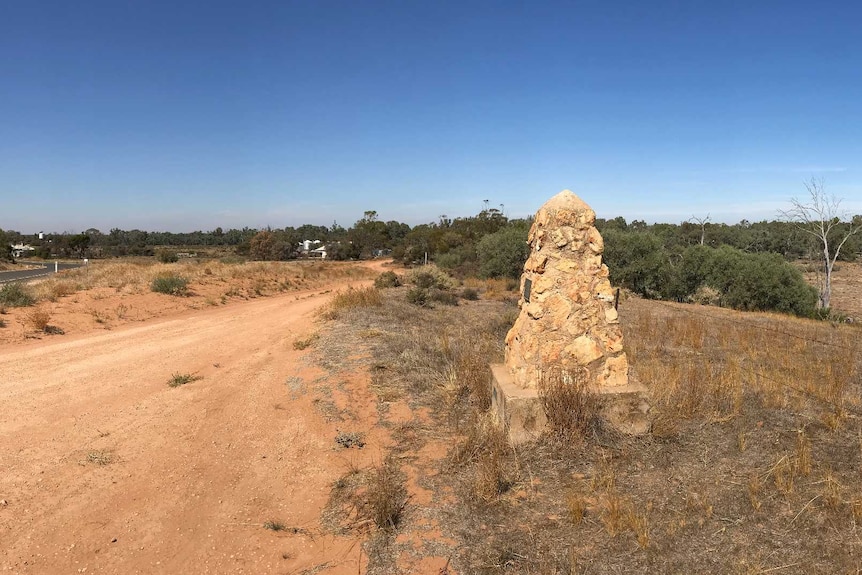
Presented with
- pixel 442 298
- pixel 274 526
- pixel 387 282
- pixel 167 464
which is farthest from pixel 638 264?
pixel 274 526

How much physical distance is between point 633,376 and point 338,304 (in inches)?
348

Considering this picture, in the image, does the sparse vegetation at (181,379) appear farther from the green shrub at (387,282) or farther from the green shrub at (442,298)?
the green shrub at (387,282)

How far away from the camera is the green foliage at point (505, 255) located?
71.4ft

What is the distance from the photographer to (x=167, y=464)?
4520mm

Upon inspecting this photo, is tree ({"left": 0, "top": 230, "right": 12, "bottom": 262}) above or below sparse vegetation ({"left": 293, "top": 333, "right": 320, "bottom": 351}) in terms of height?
above

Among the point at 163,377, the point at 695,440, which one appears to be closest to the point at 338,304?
the point at 163,377

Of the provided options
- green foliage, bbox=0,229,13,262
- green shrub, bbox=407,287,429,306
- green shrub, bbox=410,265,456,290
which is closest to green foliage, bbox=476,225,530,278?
green shrub, bbox=410,265,456,290

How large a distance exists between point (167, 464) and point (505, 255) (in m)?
18.7

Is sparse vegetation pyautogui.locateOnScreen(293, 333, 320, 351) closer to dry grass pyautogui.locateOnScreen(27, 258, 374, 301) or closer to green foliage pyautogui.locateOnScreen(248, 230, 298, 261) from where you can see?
dry grass pyautogui.locateOnScreen(27, 258, 374, 301)

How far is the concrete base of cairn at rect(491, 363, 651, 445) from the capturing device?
170 inches

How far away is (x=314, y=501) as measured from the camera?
3.88 meters

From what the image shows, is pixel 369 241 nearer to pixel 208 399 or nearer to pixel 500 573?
pixel 208 399

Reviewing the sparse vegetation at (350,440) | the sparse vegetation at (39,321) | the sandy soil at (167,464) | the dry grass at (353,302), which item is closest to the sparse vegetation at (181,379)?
the sandy soil at (167,464)

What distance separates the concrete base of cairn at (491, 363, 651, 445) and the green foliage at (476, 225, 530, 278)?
17.0m
